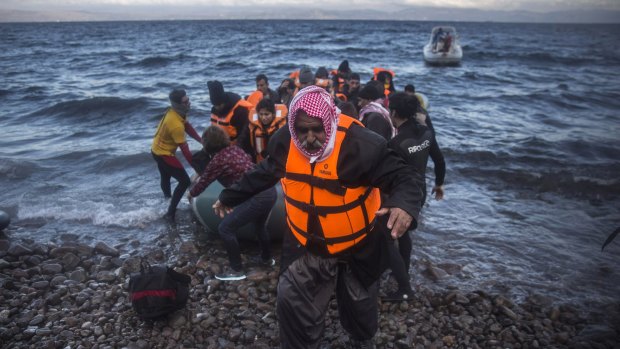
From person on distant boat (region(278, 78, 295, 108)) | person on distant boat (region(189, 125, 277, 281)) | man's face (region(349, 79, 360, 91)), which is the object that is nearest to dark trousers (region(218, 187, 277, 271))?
person on distant boat (region(189, 125, 277, 281))

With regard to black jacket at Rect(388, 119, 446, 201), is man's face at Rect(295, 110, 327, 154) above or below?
above

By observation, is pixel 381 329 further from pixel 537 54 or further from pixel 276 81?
pixel 537 54

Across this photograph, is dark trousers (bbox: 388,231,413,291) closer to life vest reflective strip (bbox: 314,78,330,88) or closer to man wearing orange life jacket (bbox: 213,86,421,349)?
man wearing orange life jacket (bbox: 213,86,421,349)

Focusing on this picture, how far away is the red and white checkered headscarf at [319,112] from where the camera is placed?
9.17 feet

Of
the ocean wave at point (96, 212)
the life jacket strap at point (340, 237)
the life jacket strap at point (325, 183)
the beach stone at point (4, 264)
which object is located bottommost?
the ocean wave at point (96, 212)

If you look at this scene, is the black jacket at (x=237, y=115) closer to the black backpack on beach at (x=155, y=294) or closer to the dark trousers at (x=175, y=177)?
the dark trousers at (x=175, y=177)

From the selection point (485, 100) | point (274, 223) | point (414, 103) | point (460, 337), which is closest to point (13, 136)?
point (274, 223)

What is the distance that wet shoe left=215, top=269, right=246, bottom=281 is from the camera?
16.6 ft

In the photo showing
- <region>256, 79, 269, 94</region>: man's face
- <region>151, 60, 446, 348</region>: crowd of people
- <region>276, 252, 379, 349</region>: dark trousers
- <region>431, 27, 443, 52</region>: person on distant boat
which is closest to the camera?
<region>151, 60, 446, 348</region>: crowd of people

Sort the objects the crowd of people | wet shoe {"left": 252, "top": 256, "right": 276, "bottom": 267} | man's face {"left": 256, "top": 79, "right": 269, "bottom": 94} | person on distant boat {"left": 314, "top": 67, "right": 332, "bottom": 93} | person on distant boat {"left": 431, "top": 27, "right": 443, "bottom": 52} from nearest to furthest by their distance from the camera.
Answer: the crowd of people → wet shoe {"left": 252, "top": 256, "right": 276, "bottom": 267} → man's face {"left": 256, "top": 79, "right": 269, "bottom": 94} → person on distant boat {"left": 314, "top": 67, "right": 332, "bottom": 93} → person on distant boat {"left": 431, "top": 27, "right": 443, "bottom": 52}

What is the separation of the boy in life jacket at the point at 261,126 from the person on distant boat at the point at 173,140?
0.85 meters

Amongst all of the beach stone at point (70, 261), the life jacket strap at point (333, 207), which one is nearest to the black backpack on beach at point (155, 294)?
the beach stone at point (70, 261)

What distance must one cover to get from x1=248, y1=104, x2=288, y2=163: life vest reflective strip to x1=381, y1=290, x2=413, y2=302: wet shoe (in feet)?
8.69

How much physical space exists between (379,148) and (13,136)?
47.2 ft
